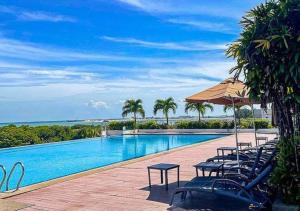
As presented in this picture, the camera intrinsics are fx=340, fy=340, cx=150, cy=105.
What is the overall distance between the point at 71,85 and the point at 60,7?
50.6 ft

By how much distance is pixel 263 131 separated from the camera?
2408cm

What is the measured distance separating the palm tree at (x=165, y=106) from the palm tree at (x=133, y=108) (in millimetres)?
1498

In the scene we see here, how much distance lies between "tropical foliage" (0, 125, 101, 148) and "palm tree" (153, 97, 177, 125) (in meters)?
5.82

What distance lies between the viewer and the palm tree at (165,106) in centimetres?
3166

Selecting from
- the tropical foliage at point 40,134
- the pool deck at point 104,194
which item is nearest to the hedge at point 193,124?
the tropical foliage at point 40,134

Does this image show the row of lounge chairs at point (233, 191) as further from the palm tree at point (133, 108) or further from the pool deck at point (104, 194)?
the palm tree at point (133, 108)

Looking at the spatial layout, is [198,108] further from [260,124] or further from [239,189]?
[239,189]

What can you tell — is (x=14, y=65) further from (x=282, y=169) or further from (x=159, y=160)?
(x=282, y=169)

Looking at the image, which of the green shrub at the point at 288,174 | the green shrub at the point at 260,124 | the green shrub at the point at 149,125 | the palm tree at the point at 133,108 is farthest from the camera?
the palm tree at the point at 133,108

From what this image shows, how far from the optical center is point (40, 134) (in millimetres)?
24641

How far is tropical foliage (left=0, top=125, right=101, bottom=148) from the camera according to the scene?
22.1 m

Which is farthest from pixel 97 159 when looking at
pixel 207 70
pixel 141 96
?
pixel 141 96

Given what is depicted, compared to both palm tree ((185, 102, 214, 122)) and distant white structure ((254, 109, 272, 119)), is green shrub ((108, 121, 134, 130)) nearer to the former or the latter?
palm tree ((185, 102, 214, 122))

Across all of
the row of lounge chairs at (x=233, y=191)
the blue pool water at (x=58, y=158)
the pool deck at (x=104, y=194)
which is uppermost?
the row of lounge chairs at (x=233, y=191)
